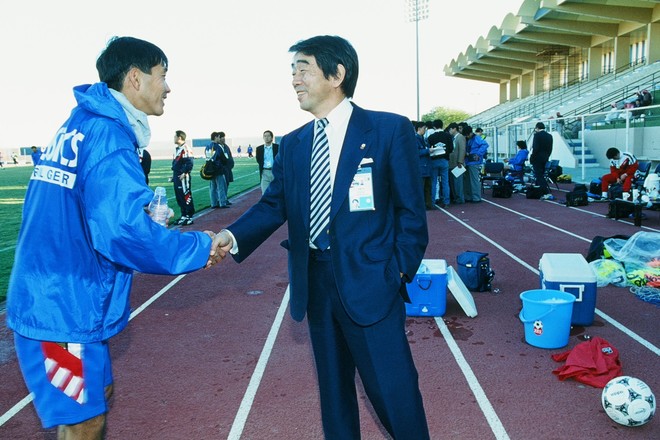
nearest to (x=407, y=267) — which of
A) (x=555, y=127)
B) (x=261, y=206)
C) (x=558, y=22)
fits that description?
(x=261, y=206)

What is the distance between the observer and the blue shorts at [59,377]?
2014 mm

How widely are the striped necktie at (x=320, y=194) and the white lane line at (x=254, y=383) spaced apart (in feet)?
5.54

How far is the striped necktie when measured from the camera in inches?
97.1

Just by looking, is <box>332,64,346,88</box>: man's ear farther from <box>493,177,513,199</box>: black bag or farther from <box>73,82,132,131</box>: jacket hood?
<box>493,177,513,199</box>: black bag

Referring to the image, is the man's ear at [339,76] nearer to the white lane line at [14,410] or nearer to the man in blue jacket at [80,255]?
the man in blue jacket at [80,255]

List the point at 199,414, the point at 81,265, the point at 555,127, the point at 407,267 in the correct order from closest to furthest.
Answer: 1. the point at 81,265
2. the point at 407,267
3. the point at 199,414
4. the point at 555,127

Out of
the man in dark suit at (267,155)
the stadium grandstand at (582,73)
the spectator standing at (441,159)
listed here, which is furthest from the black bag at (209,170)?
the stadium grandstand at (582,73)

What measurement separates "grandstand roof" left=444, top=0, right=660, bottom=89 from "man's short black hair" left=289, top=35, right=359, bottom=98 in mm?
32796

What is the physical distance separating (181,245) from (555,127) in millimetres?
27743

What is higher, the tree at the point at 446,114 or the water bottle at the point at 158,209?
the tree at the point at 446,114

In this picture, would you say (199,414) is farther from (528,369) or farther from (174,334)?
(528,369)

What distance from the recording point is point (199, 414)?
3752 millimetres

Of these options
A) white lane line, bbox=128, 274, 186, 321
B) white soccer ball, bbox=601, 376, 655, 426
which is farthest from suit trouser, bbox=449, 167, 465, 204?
white soccer ball, bbox=601, 376, 655, 426

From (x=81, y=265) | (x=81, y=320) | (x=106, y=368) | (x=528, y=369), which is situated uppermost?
(x=81, y=265)
